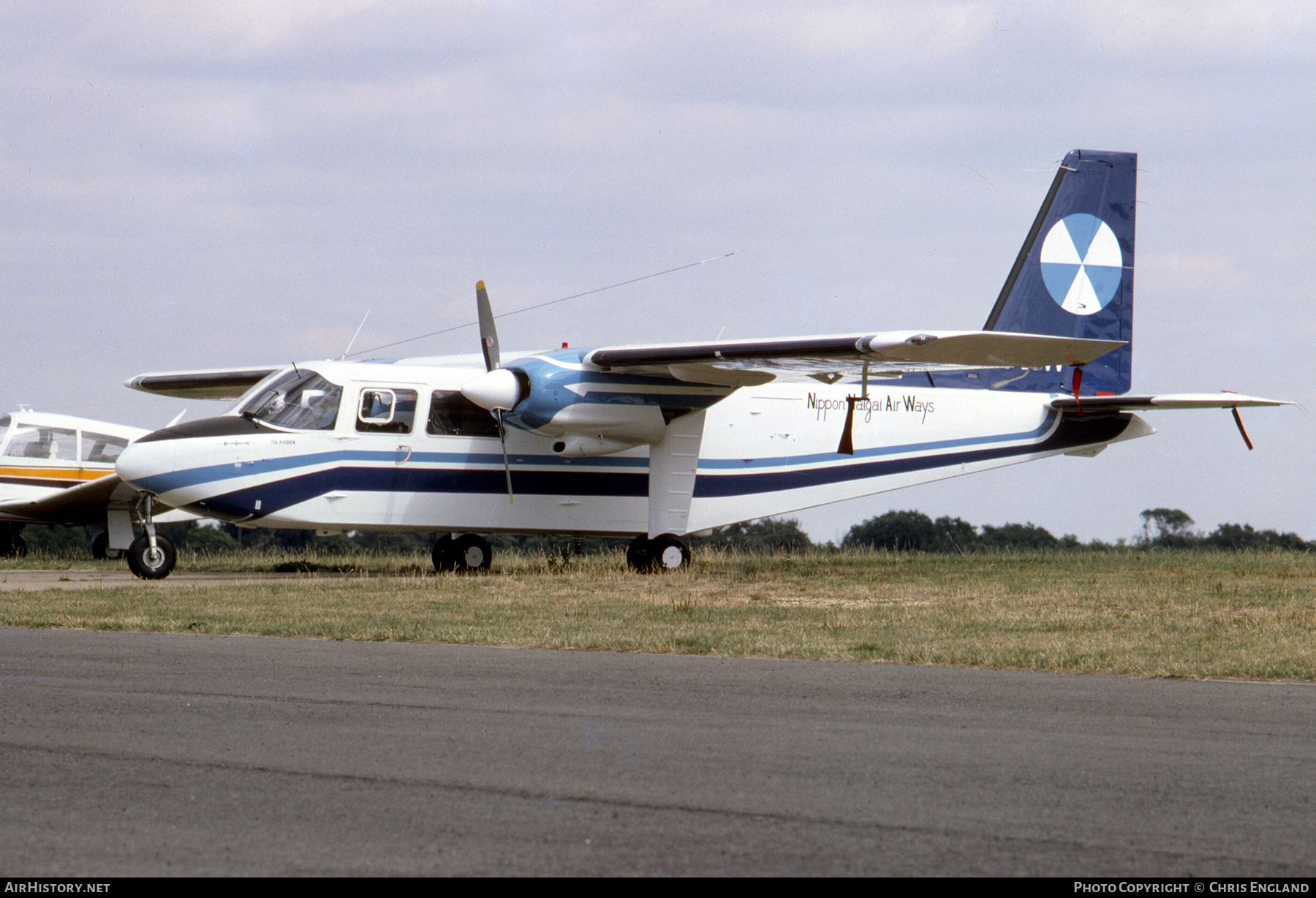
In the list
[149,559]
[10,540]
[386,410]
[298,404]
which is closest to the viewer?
[149,559]

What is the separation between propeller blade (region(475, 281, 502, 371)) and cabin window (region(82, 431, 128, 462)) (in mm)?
9489

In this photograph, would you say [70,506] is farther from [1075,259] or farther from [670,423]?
[1075,259]

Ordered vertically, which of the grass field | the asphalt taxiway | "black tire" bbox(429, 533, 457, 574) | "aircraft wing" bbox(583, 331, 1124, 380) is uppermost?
"aircraft wing" bbox(583, 331, 1124, 380)

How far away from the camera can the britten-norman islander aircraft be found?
18.0 m

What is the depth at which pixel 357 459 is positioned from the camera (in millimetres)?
19031

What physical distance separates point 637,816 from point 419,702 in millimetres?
2995

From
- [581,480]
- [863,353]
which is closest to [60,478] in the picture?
[581,480]

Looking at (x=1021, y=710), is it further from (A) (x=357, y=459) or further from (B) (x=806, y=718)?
(A) (x=357, y=459)

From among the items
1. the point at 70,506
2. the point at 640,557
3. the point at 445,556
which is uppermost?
the point at 70,506

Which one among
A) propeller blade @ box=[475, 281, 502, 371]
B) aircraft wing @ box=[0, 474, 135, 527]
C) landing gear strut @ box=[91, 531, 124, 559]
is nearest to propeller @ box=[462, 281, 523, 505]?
propeller blade @ box=[475, 281, 502, 371]

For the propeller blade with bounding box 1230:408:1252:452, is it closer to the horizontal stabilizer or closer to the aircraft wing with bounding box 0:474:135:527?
the horizontal stabilizer

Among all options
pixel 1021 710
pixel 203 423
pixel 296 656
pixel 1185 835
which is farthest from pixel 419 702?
pixel 203 423

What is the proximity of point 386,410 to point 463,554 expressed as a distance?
3.20 metres

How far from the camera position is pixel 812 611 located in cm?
1363
